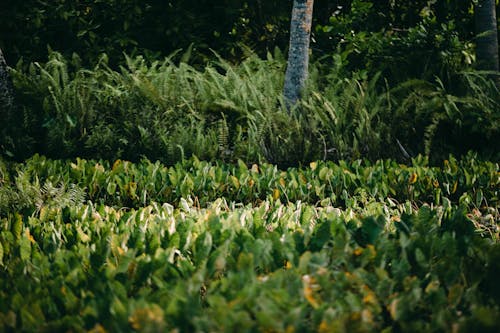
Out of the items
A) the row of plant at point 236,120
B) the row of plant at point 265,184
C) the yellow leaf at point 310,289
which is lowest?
the row of plant at point 265,184

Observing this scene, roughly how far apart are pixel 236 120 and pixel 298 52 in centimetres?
111

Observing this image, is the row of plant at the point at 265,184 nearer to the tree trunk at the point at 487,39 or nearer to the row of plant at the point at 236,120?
the row of plant at the point at 236,120

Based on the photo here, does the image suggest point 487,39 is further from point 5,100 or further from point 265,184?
point 5,100

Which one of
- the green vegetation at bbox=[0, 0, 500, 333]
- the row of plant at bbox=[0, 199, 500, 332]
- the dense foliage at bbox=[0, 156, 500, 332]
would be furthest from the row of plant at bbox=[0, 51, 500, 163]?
the row of plant at bbox=[0, 199, 500, 332]

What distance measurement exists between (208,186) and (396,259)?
2.14m

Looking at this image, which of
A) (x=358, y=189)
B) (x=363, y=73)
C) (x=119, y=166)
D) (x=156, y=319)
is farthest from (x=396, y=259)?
(x=363, y=73)

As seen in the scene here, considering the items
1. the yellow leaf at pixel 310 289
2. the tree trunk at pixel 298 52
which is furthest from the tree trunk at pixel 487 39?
the yellow leaf at pixel 310 289

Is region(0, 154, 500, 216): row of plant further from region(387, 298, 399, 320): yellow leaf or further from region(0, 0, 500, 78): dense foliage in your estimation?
region(0, 0, 500, 78): dense foliage

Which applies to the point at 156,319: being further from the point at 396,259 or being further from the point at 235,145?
the point at 235,145

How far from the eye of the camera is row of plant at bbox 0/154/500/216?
4.18 metres

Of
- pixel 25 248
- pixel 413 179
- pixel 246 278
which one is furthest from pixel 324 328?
pixel 413 179

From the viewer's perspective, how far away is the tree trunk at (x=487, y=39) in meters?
7.05

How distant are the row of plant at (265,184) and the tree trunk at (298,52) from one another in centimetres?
204

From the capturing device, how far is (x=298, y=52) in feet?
20.8
